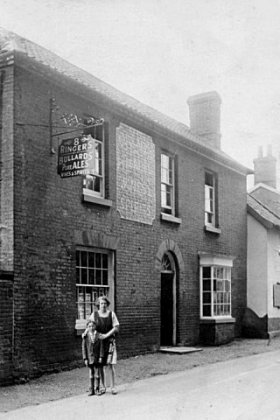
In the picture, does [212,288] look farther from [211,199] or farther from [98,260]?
[98,260]

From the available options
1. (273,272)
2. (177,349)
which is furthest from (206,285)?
(273,272)

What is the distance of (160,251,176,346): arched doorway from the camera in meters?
17.8

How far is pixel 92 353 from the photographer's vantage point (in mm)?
10312

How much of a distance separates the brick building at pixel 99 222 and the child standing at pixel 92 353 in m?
1.77

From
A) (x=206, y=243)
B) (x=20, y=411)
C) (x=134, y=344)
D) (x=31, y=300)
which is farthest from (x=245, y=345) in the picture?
(x=20, y=411)

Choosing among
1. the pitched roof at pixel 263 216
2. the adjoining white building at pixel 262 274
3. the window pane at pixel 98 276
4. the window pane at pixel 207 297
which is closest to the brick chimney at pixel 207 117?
the pitched roof at pixel 263 216

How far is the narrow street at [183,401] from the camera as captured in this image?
8625 mm

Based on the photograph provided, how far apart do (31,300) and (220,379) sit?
4070mm

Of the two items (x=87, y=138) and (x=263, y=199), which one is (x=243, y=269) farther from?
(x=87, y=138)

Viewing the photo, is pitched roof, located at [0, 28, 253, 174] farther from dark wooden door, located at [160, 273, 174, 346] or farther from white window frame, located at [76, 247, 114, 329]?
dark wooden door, located at [160, 273, 174, 346]

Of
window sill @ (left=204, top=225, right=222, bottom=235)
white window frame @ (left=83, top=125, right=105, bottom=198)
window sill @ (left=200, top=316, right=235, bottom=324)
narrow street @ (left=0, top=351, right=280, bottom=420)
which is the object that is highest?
white window frame @ (left=83, top=125, right=105, bottom=198)

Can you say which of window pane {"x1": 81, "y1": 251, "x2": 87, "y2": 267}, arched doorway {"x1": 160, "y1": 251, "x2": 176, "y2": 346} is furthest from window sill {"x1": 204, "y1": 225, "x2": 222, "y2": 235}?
window pane {"x1": 81, "y1": 251, "x2": 87, "y2": 267}

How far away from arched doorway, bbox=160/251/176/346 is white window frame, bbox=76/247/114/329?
3.14 metres

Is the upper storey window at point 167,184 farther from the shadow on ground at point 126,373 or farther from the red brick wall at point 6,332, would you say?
the red brick wall at point 6,332
